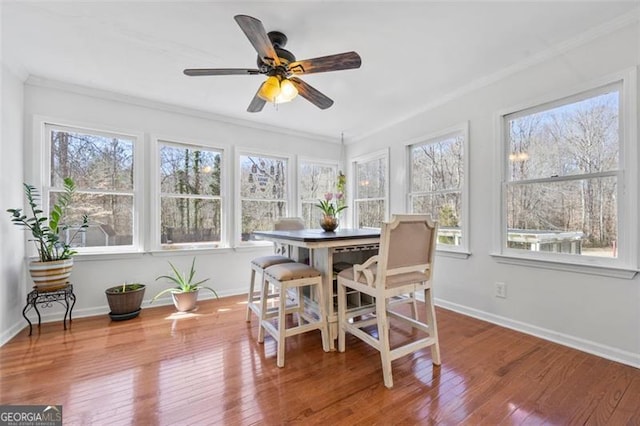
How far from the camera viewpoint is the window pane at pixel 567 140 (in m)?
2.06

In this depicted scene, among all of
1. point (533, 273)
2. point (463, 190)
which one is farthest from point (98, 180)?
point (533, 273)

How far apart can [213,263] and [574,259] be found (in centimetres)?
390

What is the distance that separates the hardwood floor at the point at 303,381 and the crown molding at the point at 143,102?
2506mm

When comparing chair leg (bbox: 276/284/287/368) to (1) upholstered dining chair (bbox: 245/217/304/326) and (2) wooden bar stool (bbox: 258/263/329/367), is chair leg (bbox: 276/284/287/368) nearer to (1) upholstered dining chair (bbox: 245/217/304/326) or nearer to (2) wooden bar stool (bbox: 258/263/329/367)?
(2) wooden bar stool (bbox: 258/263/329/367)

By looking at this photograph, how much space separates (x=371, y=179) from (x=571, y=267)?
9.27 feet

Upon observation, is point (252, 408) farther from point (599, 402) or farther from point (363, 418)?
point (599, 402)

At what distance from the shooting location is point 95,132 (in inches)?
120

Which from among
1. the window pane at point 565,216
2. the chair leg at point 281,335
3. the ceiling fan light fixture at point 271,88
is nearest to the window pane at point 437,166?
the window pane at point 565,216

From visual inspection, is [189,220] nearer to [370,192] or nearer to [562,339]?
[370,192]

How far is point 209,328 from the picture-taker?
2621 millimetres

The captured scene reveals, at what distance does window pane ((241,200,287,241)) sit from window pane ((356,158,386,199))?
4.68 ft

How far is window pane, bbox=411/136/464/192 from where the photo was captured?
3165mm

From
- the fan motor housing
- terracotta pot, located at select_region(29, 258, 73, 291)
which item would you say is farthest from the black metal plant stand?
the fan motor housing

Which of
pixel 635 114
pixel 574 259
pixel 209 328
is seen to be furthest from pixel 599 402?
pixel 209 328
